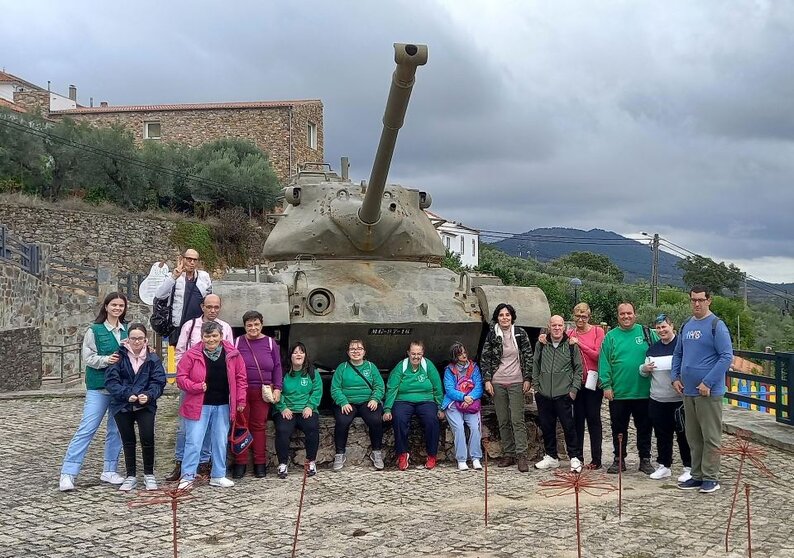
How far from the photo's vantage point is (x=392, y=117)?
745 cm

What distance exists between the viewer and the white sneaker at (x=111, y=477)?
23.8 ft

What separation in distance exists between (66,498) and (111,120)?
107 ft

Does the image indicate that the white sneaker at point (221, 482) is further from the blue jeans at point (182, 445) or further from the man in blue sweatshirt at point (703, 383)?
the man in blue sweatshirt at point (703, 383)

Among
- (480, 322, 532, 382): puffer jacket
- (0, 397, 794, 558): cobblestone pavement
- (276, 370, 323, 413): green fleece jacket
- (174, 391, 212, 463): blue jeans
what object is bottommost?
(0, 397, 794, 558): cobblestone pavement

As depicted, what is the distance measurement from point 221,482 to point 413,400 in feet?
6.80

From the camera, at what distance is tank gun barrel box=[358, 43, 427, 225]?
6559 mm

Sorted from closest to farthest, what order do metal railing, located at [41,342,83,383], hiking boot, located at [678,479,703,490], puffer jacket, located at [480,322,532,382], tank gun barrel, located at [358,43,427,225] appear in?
1. tank gun barrel, located at [358,43,427,225]
2. hiking boot, located at [678,479,703,490]
3. puffer jacket, located at [480,322,532,382]
4. metal railing, located at [41,342,83,383]

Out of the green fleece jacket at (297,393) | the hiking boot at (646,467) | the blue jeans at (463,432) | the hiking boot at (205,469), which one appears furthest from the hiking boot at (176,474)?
the hiking boot at (646,467)

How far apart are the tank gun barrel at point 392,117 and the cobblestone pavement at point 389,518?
112 inches

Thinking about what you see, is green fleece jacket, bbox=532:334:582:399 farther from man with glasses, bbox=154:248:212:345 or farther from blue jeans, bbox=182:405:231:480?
man with glasses, bbox=154:248:212:345

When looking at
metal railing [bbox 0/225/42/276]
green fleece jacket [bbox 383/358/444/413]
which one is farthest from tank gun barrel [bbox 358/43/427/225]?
metal railing [bbox 0/225/42/276]

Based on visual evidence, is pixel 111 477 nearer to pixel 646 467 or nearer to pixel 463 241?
pixel 646 467

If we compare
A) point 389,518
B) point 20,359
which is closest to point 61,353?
point 20,359

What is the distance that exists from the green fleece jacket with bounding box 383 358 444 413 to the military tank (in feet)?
1.35
